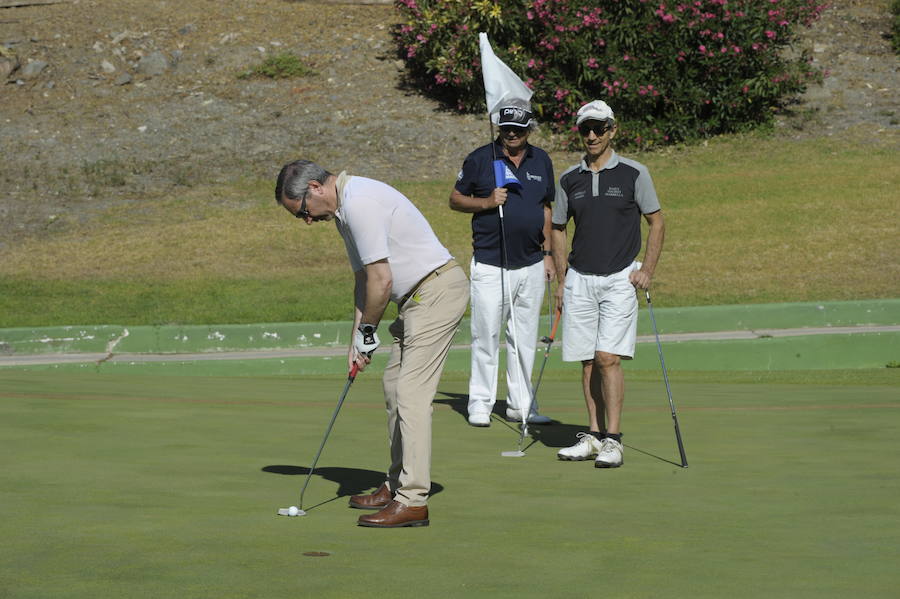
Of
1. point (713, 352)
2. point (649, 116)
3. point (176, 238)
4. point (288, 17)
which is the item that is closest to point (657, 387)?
point (713, 352)

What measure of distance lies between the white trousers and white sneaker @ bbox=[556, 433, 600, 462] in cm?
135

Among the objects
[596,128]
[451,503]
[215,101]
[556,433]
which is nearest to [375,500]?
[451,503]

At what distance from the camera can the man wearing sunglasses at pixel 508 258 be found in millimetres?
8648

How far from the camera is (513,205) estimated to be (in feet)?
28.4

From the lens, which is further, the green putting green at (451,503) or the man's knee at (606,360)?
the man's knee at (606,360)

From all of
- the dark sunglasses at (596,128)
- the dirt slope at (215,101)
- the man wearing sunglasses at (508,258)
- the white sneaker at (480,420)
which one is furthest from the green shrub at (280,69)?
the dark sunglasses at (596,128)

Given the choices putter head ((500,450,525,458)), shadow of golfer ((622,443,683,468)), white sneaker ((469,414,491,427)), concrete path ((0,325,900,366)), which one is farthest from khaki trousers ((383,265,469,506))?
concrete path ((0,325,900,366))

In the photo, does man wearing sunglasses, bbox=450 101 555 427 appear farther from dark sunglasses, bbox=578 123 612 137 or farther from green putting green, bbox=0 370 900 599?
dark sunglasses, bbox=578 123 612 137

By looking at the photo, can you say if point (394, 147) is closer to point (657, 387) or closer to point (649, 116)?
point (649, 116)

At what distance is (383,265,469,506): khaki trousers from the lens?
5656 mm

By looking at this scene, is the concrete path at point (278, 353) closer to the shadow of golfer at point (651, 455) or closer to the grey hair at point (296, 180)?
the shadow of golfer at point (651, 455)

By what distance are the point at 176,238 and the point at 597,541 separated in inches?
609

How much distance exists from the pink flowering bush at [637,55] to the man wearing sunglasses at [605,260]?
15853 mm

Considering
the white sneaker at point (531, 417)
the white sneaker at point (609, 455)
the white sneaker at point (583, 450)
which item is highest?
the white sneaker at point (609, 455)
